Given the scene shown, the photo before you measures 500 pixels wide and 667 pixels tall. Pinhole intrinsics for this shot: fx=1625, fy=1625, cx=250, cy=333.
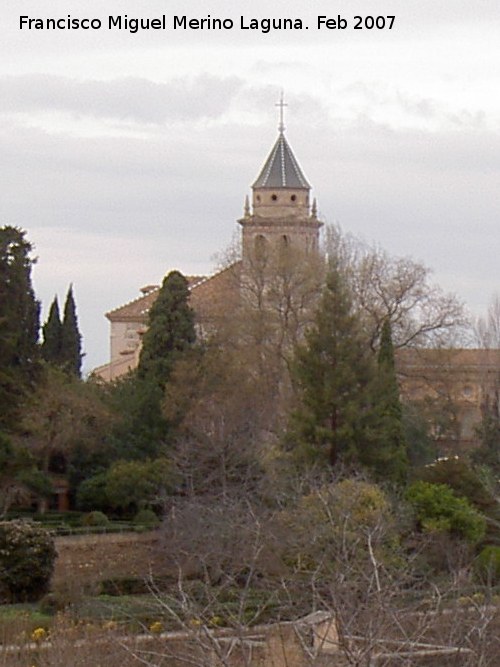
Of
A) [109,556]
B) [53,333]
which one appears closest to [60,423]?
[109,556]

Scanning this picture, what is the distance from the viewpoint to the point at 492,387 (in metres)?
58.2

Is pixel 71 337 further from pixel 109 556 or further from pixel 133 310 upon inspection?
pixel 109 556

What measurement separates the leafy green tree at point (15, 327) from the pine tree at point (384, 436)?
26.4 ft

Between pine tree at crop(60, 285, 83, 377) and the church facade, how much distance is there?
173 centimetres

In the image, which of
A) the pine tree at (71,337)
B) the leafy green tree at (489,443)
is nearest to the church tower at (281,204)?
the pine tree at (71,337)

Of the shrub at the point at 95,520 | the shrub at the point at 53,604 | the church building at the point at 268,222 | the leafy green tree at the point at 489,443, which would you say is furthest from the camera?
the church building at the point at 268,222

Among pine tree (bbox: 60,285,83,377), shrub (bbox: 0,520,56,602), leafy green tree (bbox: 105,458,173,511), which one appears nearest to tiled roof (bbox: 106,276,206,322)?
pine tree (bbox: 60,285,83,377)

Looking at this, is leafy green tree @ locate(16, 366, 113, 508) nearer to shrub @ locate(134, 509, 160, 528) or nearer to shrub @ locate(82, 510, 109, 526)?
shrub @ locate(82, 510, 109, 526)

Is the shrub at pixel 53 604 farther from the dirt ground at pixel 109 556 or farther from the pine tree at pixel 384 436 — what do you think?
the pine tree at pixel 384 436

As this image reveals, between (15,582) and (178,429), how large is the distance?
33.4ft

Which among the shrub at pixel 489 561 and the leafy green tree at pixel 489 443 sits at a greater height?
the leafy green tree at pixel 489 443

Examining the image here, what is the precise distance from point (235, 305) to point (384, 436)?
1130 centimetres

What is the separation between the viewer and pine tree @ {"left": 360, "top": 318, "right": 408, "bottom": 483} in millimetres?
35500

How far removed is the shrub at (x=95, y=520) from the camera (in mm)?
34125
